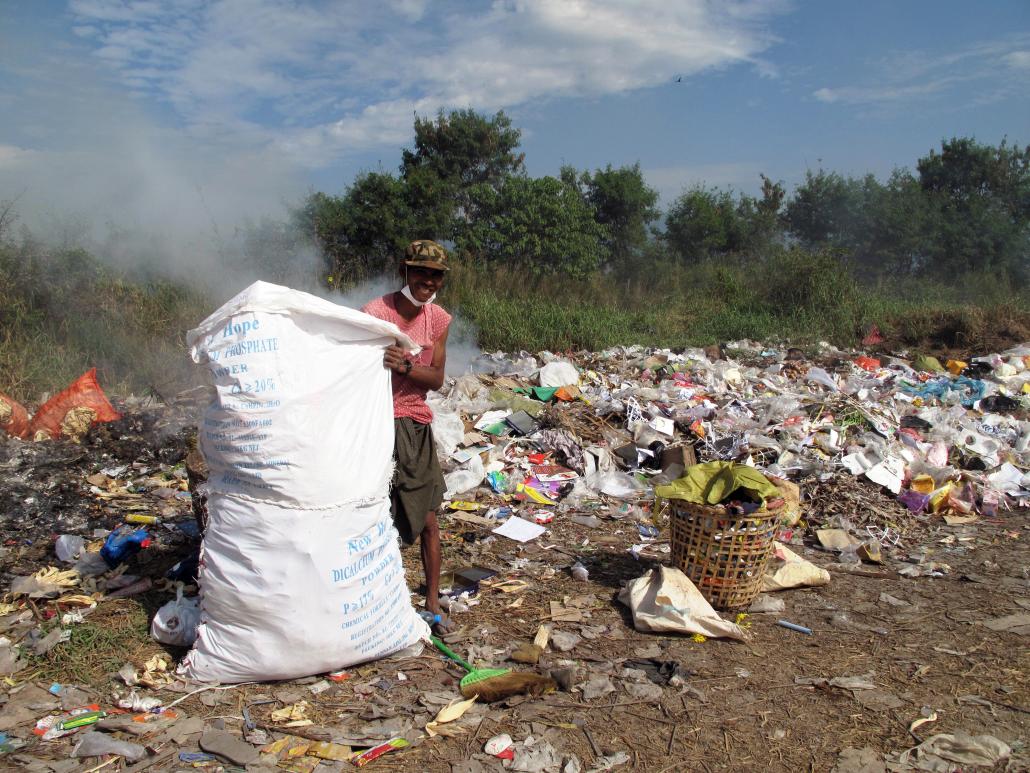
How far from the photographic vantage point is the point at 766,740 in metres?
2.32

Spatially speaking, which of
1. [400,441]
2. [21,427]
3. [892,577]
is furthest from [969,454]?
[21,427]

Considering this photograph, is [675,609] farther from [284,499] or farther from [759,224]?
[759,224]

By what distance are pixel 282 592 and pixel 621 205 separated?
18.3 metres

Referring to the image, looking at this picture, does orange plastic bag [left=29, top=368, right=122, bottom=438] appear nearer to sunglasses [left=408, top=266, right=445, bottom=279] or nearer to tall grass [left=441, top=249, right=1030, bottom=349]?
sunglasses [left=408, top=266, right=445, bottom=279]

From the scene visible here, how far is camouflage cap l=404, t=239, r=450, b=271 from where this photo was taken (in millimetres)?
2846

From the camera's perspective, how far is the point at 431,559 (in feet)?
10.2

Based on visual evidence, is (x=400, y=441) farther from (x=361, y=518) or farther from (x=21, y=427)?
(x=21, y=427)

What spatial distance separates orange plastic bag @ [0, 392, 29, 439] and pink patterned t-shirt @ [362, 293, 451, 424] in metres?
4.14

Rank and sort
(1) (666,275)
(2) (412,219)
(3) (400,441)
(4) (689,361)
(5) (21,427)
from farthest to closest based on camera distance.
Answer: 1. (1) (666,275)
2. (2) (412,219)
3. (4) (689,361)
4. (5) (21,427)
5. (3) (400,441)

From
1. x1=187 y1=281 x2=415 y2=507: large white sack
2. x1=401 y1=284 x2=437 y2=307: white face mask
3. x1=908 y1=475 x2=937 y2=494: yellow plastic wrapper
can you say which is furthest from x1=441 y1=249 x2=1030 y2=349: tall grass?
x1=187 y1=281 x2=415 y2=507: large white sack

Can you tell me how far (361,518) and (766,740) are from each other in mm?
1512

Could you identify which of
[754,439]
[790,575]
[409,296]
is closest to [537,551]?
[790,575]

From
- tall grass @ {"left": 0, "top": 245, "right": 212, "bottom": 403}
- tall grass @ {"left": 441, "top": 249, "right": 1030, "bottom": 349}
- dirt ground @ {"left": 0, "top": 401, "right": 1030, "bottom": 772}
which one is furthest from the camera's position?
tall grass @ {"left": 441, "top": 249, "right": 1030, "bottom": 349}

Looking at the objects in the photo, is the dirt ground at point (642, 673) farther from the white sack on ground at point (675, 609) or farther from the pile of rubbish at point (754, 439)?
the pile of rubbish at point (754, 439)
